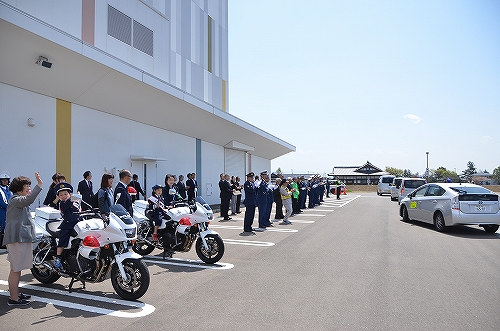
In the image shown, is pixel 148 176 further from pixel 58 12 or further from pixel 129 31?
pixel 58 12

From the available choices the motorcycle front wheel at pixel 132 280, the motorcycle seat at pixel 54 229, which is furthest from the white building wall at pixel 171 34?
the motorcycle front wheel at pixel 132 280

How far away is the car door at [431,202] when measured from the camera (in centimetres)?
1226

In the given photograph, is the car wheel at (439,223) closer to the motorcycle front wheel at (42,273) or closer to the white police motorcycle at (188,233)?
the white police motorcycle at (188,233)

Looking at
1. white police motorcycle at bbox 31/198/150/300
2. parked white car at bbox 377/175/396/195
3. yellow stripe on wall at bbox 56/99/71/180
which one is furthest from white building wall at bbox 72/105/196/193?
parked white car at bbox 377/175/396/195

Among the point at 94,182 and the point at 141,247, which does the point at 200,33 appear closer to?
the point at 94,182

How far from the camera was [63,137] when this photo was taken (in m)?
13.6

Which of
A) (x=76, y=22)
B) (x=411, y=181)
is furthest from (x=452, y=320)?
(x=411, y=181)

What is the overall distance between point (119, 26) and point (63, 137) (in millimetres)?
7018

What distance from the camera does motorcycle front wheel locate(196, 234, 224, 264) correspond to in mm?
7617

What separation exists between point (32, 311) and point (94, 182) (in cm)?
1050

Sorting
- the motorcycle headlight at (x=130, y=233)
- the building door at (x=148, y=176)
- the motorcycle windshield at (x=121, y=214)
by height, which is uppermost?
the building door at (x=148, y=176)

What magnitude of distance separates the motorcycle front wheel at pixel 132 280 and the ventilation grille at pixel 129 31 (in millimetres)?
14692

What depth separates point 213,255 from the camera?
7.67 metres

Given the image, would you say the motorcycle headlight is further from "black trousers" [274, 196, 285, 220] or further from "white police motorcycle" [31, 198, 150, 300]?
"black trousers" [274, 196, 285, 220]
